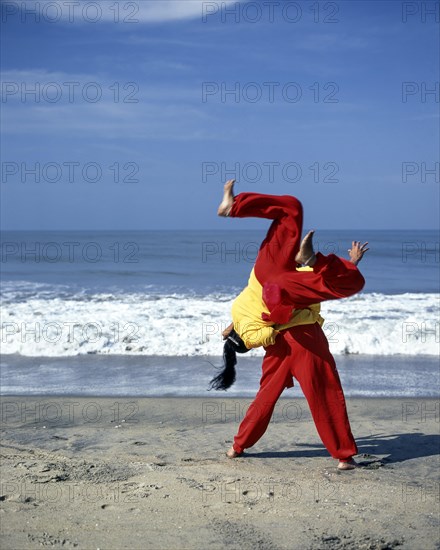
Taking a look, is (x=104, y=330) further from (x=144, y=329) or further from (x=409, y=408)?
(x=409, y=408)

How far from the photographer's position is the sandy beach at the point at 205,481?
411 centimetres

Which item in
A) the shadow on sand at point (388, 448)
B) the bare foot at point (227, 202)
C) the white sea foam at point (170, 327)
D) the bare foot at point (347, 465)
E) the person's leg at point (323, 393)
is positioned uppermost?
the bare foot at point (227, 202)

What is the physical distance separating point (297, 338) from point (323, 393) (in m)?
0.43

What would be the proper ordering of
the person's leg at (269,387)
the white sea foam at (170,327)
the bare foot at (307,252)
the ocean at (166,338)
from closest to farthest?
the bare foot at (307,252), the person's leg at (269,387), the ocean at (166,338), the white sea foam at (170,327)

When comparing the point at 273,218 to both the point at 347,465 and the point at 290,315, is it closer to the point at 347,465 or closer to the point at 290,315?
the point at 290,315

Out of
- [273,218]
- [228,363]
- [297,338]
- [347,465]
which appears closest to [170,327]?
[228,363]

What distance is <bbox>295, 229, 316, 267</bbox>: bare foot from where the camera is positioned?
4.81 metres

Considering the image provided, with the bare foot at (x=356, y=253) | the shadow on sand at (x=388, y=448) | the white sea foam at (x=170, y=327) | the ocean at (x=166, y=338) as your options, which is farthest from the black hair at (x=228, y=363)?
the white sea foam at (x=170, y=327)

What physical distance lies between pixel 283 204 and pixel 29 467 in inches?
95.7

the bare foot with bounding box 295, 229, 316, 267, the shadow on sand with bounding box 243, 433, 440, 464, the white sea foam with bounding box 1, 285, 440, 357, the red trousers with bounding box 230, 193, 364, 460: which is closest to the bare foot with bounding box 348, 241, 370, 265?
the red trousers with bounding box 230, 193, 364, 460

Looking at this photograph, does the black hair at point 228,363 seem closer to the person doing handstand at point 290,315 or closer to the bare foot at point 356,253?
the person doing handstand at point 290,315

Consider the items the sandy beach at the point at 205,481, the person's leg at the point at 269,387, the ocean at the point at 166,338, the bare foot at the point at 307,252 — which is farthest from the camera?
the ocean at the point at 166,338

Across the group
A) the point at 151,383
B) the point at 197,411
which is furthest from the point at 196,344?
the point at 197,411

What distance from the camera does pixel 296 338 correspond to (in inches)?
215
